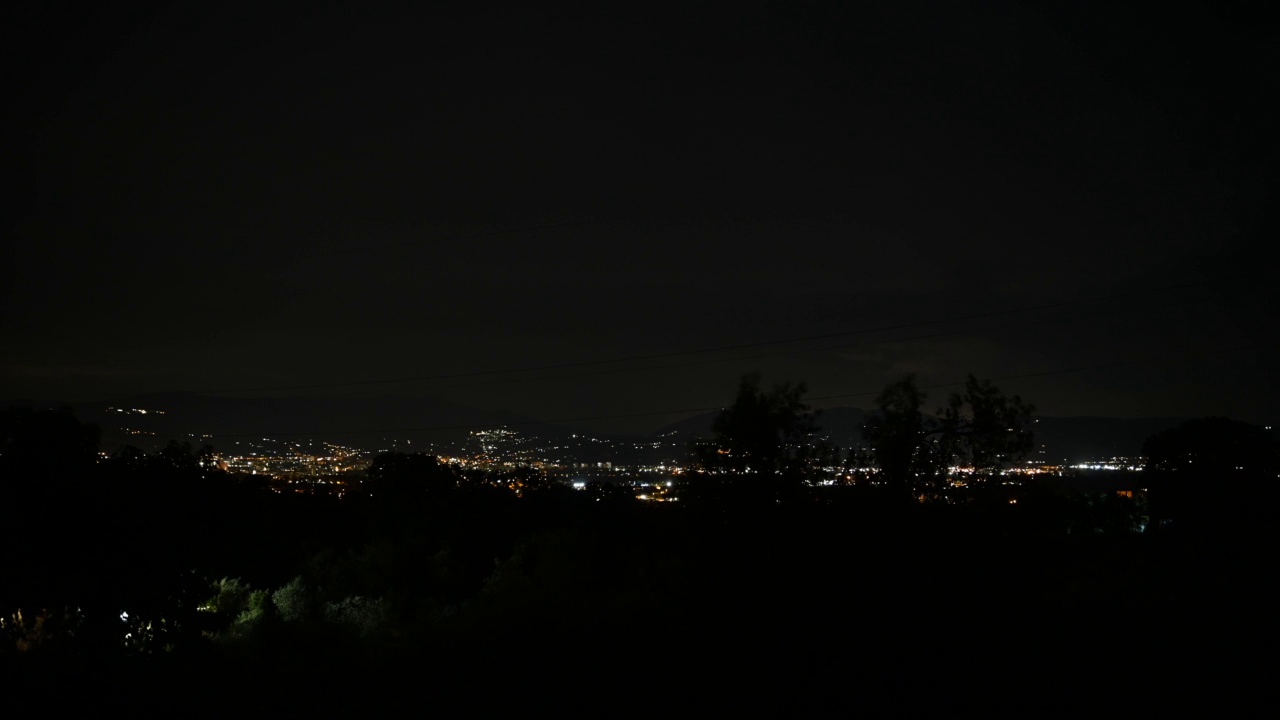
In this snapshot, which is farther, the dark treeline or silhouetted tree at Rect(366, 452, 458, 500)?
silhouetted tree at Rect(366, 452, 458, 500)

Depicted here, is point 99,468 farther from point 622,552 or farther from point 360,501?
point 360,501

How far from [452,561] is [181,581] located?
2130cm

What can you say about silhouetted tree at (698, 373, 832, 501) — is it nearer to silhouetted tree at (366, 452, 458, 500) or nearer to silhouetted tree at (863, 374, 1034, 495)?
silhouetted tree at (863, 374, 1034, 495)

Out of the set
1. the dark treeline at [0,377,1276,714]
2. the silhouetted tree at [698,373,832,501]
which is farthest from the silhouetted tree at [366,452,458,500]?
the silhouetted tree at [698,373,832,501]

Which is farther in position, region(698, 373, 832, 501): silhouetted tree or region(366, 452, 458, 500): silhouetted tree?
region(366, 452, 458, 500): silhouetted tree

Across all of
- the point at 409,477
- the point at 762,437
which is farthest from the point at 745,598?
the point at 409,477

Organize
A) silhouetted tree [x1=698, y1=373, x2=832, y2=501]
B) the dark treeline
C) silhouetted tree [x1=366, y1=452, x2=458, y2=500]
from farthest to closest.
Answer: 1. silhouetted tree [x1=366, y1=452, x2=458, y2=500]
2. silhouetted tree [x1=698, y1=373, x2=832, y2=501]
3. the dark treeline

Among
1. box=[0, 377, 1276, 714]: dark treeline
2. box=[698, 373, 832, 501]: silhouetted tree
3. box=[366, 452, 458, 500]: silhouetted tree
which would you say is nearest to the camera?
box=[0, 377, 1276, 714]: dark treeline

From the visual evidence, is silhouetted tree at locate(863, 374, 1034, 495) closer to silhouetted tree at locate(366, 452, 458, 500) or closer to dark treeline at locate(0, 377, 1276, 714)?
dark treeline at locate(0, 377, 1276, 714)

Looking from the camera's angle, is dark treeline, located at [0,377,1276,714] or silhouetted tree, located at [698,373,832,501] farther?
silhouetted tree, located at [698,373,832,501]

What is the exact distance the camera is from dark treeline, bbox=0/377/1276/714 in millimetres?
9953

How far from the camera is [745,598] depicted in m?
10.5

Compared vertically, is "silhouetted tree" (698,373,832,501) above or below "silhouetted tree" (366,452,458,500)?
above

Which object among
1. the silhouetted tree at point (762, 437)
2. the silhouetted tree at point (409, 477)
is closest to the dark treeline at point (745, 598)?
the silhouetted tree at point (762, 437)
